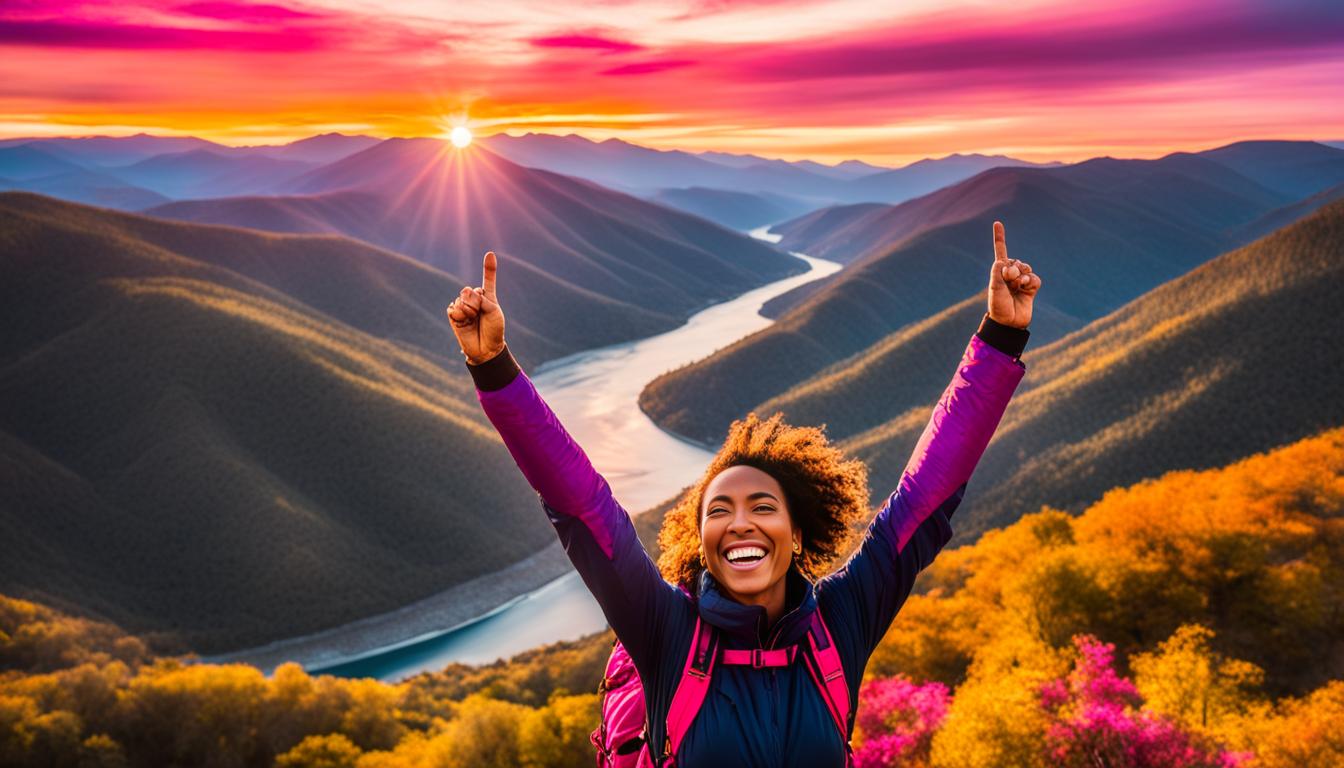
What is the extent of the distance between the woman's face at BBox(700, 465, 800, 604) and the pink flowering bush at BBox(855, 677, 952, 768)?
1785cm

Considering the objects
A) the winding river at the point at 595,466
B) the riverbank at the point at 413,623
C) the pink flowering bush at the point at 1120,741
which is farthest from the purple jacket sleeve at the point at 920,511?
the riverbank at the point at 413,623

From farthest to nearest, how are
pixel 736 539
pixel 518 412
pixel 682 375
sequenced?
pixel 682 375 < pixel 736 539 < pixel 518 412

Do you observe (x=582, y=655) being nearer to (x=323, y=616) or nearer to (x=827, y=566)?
(x=323, y=616)

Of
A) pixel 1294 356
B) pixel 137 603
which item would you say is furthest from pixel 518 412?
pixel 1294 356

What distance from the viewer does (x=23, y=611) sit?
64125 millimetres

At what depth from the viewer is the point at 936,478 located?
409 cm

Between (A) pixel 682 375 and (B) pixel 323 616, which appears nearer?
(B) pixel 323 616

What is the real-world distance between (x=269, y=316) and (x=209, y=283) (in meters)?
17.3

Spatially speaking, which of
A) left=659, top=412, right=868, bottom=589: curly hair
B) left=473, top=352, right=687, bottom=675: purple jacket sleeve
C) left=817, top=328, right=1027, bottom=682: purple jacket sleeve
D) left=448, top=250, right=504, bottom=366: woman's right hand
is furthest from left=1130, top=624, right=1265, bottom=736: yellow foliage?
left=448, top=250, right=504, bottom=366: woman's right hand

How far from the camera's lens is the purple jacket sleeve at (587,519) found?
3.34 metres

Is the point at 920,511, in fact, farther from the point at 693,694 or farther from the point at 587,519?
the point at 587,519

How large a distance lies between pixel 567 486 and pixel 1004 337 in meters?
2.22

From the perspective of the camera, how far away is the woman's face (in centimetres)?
390

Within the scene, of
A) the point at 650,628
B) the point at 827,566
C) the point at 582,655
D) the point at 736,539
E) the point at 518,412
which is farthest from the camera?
the point at 582,655
